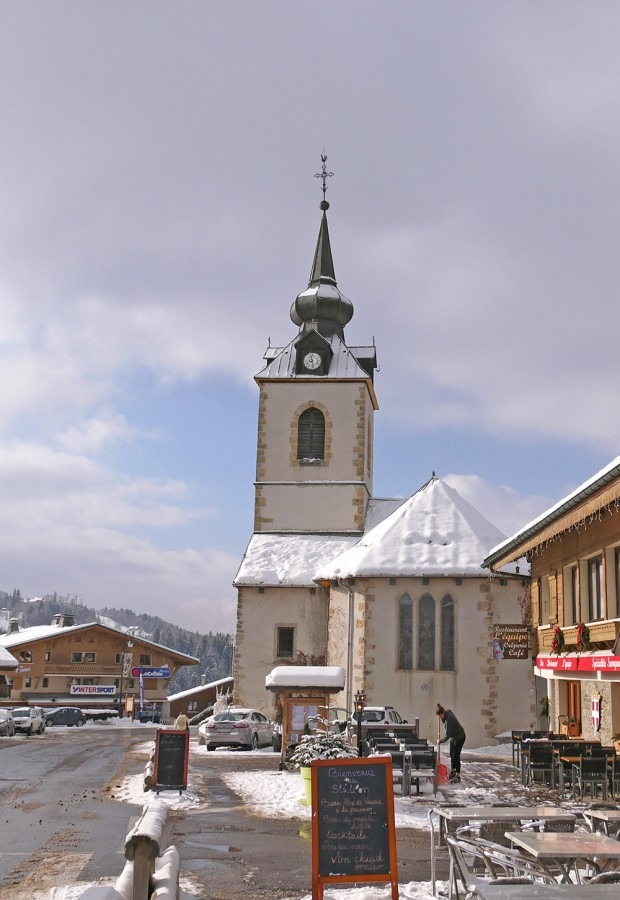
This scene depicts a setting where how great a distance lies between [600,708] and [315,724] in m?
6.74

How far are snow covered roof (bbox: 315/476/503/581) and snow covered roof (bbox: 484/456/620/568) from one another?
670cm

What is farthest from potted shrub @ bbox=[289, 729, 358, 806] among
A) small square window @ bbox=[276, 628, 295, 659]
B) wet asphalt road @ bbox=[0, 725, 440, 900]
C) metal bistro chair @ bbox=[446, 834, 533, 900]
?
small square window @ bbox=[276, 628, 295, 659]

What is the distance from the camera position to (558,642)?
65.3ft

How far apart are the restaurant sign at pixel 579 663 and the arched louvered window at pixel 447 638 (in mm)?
6102

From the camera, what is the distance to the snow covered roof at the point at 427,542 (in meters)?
28.9

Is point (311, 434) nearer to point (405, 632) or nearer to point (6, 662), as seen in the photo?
point (405, 632)

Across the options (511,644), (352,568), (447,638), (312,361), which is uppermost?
(312,361)

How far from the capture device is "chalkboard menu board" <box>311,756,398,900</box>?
315 inches

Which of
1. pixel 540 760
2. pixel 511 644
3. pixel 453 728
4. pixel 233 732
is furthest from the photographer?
pixel 233 732

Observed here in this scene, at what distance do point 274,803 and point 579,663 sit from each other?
706 cm

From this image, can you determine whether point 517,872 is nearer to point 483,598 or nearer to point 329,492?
point 483,598

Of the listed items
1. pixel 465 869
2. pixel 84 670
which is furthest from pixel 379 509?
pixel 465 869

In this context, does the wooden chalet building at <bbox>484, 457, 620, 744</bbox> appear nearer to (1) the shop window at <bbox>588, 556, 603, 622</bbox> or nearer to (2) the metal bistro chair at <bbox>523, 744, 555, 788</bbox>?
(1) the shop window at <bbox>588, 556, 603, 622</bbox>

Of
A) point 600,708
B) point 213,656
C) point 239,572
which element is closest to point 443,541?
point 239,572
